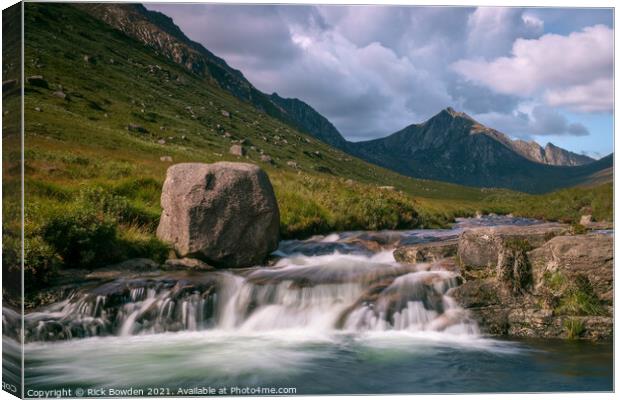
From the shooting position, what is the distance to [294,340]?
905 cm

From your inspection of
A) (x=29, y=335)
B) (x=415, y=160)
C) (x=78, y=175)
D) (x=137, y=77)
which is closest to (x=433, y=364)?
(x=29, y=335)

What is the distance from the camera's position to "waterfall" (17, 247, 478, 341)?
9.21 metres

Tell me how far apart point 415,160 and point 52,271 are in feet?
159

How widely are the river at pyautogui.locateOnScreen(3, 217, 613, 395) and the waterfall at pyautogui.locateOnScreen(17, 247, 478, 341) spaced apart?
0.8 inches

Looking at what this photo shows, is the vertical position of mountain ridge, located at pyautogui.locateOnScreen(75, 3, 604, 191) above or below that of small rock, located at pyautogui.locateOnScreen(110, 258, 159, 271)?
above

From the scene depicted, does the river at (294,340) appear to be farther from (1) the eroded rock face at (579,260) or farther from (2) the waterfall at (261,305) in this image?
(1) the eroded rock face at (579,260)

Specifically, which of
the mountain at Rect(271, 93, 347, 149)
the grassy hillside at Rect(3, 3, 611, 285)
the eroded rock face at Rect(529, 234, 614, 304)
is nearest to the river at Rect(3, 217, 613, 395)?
the eroded rock face at Rect(529, 234, 614, 304)

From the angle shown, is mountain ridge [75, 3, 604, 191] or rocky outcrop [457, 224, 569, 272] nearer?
rocky outcrop [457, 224, 569, 272]

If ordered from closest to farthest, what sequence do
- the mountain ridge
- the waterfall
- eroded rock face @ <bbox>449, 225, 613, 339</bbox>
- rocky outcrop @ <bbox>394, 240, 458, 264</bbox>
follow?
eroded rock face @ <bbox>449, 225, 613, 339</bbox> → the waterfall → rocky outcrop @ <bbox>394, 240, 458, 264</bbox> → the mountain ridge

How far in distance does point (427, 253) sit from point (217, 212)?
5.11 m

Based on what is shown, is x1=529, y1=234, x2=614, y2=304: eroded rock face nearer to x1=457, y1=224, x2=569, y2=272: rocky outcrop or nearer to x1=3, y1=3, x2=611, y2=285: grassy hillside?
x1=457, y1=224, x2=569, y2=272: rocky outcrop

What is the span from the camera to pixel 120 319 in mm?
9305

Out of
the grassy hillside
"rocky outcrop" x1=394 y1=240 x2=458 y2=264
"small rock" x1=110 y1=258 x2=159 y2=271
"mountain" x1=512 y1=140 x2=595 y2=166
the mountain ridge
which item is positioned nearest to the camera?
"mountain" x1=512 y1=140 x2=595 y2=166

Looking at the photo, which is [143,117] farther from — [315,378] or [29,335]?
[315,378]
